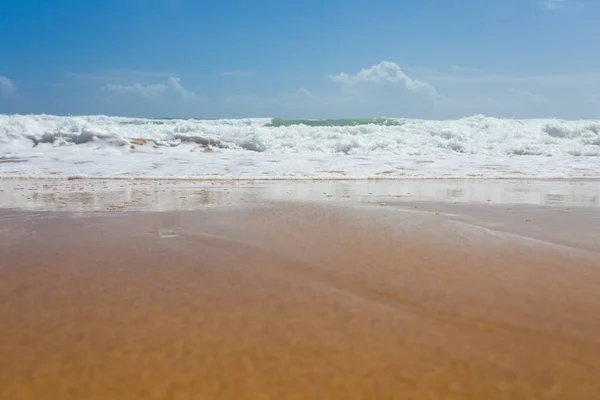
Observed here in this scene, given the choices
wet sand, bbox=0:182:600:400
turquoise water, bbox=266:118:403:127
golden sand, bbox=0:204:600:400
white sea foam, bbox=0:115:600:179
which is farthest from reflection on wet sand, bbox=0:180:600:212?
turquoise water, bbox=266:118:403:127

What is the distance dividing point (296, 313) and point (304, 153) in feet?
53.0

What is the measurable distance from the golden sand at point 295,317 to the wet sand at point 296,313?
0.04 feet

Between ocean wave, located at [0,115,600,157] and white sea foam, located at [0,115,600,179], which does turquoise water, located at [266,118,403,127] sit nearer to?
ocean wave, located at [0,115,600,157]

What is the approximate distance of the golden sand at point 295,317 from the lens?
2.36 m

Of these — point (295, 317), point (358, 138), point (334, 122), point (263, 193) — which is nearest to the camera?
point (295, 317)

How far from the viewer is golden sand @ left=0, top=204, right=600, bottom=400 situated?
2.36 m

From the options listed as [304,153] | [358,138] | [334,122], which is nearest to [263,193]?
[304,153]

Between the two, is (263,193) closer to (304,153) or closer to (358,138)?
(304,153)

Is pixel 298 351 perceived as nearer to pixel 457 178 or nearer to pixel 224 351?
pixel 224 351

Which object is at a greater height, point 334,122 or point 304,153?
point 334,122

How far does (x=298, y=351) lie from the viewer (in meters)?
2.66

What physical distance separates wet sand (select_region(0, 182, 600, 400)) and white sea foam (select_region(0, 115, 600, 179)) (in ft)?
24.7

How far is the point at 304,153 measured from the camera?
19141 millimetres

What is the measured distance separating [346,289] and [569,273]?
1.86m
